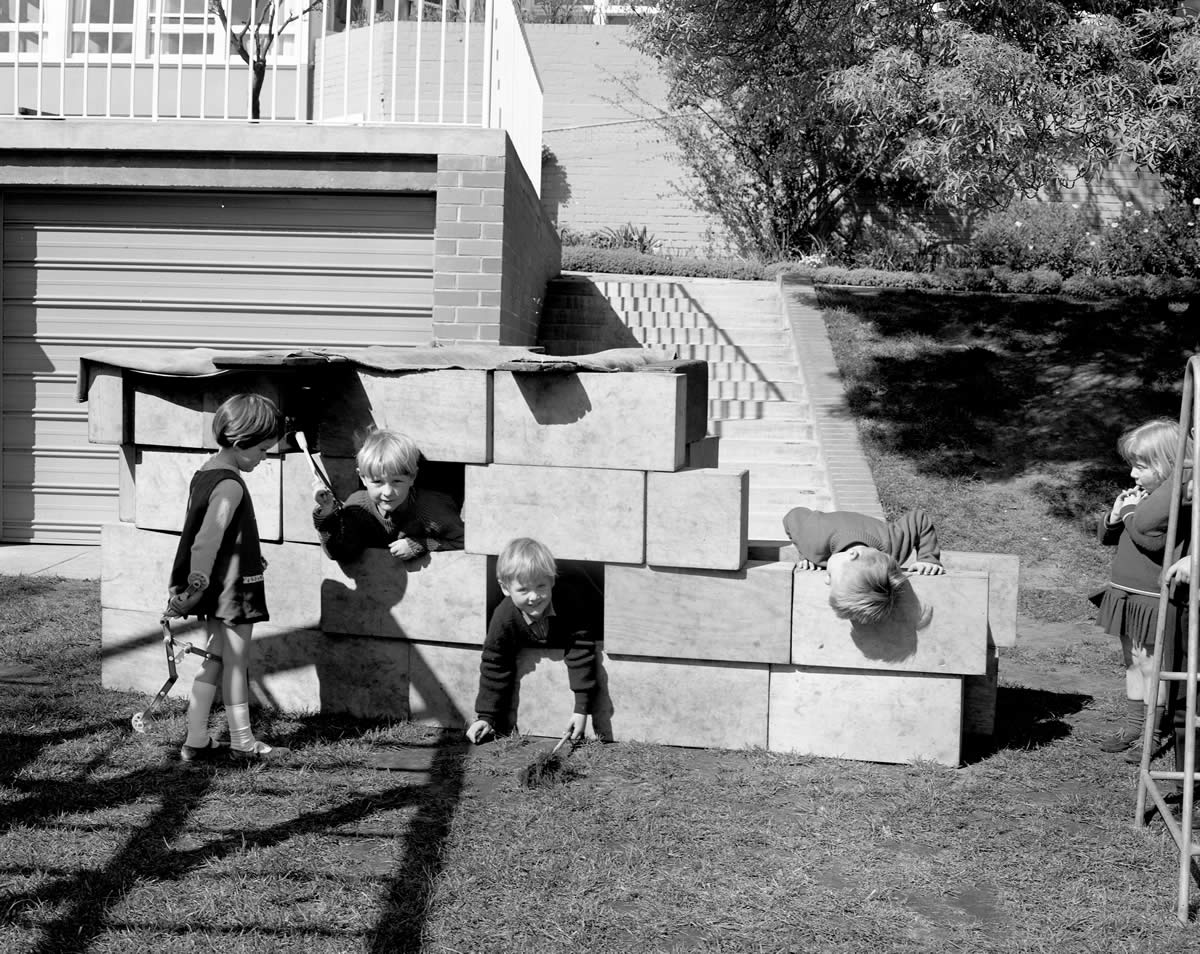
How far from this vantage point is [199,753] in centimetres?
488

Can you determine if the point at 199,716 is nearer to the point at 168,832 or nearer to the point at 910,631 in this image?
the point at 168,832

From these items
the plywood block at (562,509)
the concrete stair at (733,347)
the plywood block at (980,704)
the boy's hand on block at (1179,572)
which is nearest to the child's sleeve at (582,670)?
the plywood block at (562,509)

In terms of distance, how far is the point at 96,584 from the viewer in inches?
322

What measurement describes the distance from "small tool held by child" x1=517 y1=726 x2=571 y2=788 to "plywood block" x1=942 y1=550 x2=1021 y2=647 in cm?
206

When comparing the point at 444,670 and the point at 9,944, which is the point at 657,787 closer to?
the point at 444,670

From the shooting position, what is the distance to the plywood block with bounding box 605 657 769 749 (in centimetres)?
520

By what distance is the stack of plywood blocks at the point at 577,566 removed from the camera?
507 centimetres

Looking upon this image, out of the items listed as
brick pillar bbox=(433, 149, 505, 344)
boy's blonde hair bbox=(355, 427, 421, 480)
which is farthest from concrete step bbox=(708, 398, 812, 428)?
boy's blonde hair bbox=(355, 427, 421, 480)

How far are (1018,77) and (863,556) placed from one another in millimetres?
5060

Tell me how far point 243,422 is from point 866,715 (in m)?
2.79

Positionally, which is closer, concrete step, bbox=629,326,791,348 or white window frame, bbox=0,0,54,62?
white window frame, bbox=0,0,54,62

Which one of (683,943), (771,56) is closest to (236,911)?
(683,943)

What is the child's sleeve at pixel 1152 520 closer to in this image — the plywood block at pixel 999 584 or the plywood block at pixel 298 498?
the plywood block at pixel 999 584

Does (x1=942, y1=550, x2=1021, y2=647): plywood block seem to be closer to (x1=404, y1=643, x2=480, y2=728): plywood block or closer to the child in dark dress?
(x1=404, y1=643, x2=480, y2=728): plywood block
